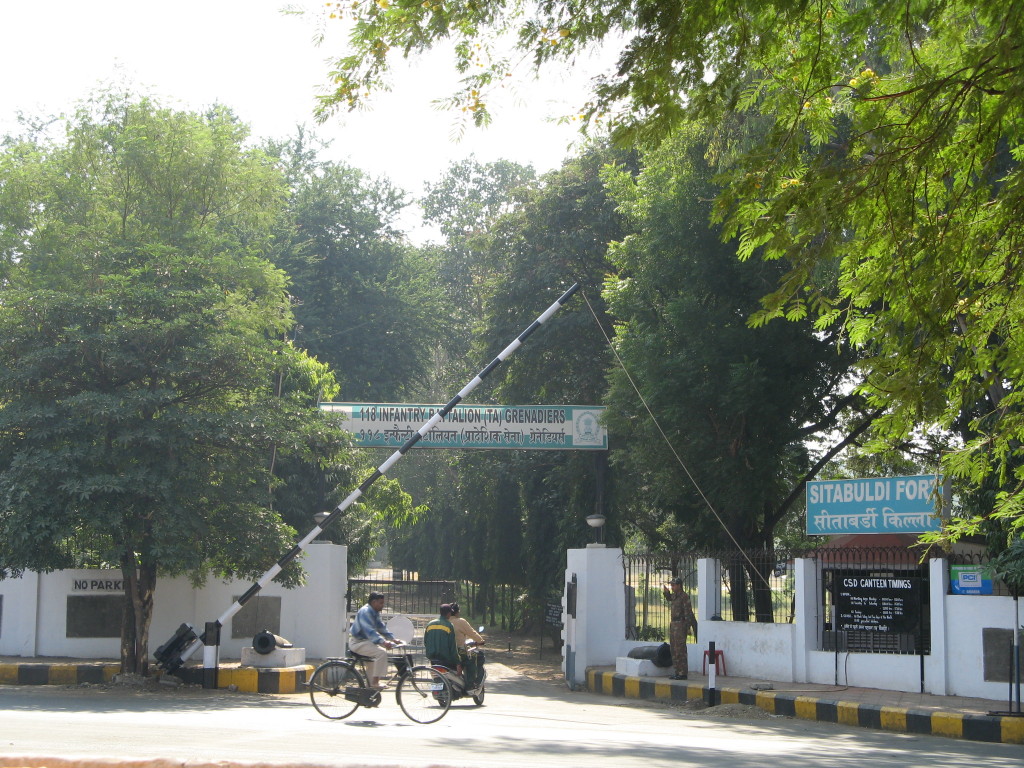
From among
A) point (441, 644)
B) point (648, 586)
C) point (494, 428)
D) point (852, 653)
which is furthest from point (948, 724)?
point (494, 428)

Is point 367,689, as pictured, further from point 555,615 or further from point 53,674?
point 555,615

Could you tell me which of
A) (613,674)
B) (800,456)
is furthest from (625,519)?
(613,674)

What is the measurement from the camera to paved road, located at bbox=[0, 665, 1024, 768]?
803 cm

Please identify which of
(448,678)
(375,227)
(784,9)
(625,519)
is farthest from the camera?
(375,227)

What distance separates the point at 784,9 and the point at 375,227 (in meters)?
36.4

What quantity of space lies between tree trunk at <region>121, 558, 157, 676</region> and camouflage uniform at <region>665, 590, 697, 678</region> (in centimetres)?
840

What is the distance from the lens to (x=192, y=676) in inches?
643

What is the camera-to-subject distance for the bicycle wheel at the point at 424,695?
37.3 feet

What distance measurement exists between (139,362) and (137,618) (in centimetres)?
414

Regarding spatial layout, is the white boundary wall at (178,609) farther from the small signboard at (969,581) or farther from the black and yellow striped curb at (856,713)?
the small signboard at (969,581)

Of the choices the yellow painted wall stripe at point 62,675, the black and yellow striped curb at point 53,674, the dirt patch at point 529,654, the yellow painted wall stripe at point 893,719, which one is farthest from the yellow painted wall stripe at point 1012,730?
the yellow painted wall stripe at point 62,675

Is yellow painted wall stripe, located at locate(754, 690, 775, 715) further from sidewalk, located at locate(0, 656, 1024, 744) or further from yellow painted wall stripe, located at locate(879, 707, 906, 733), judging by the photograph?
yellow painted wall stripe, located at locate(879, 707, 906, 733)

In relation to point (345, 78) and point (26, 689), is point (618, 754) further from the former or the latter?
point (26, 689)

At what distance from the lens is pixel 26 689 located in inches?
606
